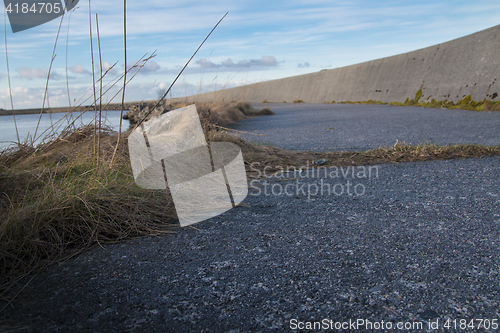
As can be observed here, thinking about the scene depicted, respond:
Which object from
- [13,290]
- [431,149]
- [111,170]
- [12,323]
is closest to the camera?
[12,323]

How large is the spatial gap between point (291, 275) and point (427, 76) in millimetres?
9537

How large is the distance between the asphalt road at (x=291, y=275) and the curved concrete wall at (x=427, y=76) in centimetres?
590

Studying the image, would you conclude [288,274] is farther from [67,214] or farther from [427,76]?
[427,76]

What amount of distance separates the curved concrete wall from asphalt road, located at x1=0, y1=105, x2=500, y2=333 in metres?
5.90

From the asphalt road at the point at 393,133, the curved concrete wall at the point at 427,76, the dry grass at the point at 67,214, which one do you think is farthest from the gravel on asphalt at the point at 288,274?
the curved concrete wall at the point at 427,76

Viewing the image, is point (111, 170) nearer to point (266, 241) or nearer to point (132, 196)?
point (132, 196)

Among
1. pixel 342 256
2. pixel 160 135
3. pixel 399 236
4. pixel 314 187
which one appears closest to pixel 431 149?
pixel 314 187

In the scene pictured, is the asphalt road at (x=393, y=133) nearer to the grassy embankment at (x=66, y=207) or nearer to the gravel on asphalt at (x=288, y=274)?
the grassy embankment at (x=66, y=207)

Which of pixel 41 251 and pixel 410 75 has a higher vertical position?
pixel 410 75

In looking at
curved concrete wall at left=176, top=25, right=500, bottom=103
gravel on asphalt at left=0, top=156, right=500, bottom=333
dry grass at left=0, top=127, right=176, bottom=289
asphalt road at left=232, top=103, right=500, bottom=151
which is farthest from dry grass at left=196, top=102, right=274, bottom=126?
gravel on asphalt at left=0, top=156, right=500, bottom=333

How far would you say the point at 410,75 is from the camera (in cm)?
961

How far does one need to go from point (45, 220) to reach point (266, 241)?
1.10 meters

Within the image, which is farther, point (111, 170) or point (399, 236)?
point (111, 170)

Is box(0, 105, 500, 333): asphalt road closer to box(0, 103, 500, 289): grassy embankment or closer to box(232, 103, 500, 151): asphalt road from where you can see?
box(0, 103, 500, 289): grassy embankment
